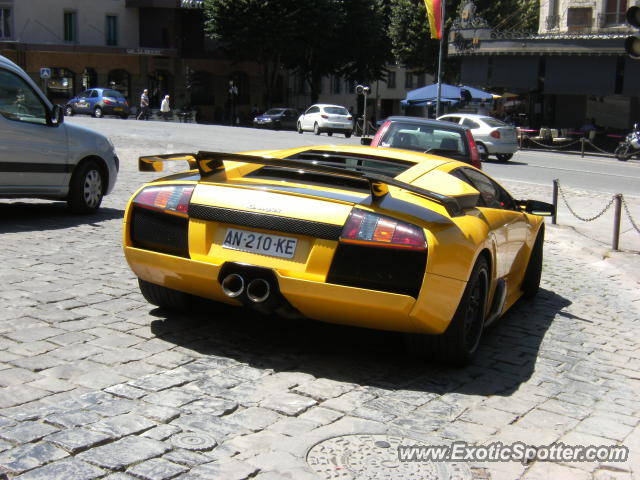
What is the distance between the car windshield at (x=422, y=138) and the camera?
13297mm

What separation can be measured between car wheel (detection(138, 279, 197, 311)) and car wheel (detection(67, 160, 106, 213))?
4.65m

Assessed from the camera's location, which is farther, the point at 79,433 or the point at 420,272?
the point at 420,272

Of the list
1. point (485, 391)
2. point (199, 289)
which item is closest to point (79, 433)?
point (199, 289)

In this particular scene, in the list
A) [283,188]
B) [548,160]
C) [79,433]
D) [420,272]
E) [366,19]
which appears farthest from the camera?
[366,19]

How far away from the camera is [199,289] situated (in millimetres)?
5152

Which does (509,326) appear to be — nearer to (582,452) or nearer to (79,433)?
(582,452)

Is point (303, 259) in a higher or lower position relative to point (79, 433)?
higher

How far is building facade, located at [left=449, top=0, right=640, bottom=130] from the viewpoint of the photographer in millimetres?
38031

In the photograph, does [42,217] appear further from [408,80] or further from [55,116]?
[408,80]

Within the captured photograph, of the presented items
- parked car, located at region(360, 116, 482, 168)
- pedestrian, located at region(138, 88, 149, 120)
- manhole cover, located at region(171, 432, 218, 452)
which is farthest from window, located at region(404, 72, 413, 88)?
manhole cover, located at region(171, 432, 218, 452)

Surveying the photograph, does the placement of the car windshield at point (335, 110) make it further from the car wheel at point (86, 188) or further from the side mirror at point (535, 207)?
the side mirror at point (535, 207)

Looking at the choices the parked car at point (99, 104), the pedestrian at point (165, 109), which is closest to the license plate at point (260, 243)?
the parked car at point (99, 104)

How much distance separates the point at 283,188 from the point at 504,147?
22.8 meters

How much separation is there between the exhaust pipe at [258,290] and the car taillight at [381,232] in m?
0.50
